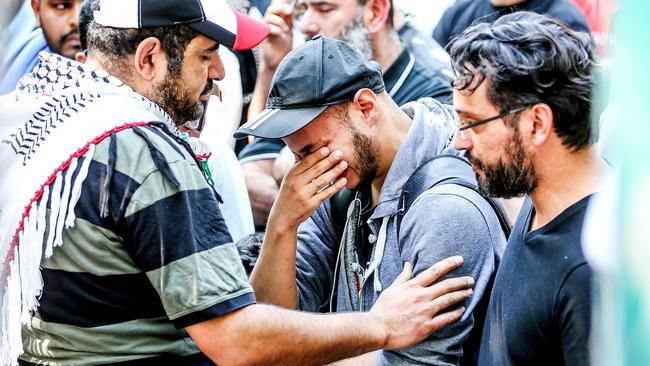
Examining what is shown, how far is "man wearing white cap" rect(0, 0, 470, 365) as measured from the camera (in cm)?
229

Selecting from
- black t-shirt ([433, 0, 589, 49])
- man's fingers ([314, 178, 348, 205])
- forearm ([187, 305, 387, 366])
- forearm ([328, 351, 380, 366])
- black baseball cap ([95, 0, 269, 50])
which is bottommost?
forearm ([328, 351, 380, 366])

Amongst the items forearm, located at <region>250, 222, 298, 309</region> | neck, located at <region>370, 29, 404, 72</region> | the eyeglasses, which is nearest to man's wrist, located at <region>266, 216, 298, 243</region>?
forearm, located at <region>250, 222, 298, 309</region>

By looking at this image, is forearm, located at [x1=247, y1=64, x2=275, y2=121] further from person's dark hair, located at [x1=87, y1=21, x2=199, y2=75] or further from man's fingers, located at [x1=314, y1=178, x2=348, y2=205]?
person's dark hair, located at [x1=87, y1=21, x2=199, y2=75]

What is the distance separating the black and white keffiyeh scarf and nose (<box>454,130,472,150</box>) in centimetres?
82

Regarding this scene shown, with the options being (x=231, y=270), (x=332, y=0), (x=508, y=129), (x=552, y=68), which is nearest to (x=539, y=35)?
(x=552, y=68)

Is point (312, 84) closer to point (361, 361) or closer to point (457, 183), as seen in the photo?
point (457, 183)

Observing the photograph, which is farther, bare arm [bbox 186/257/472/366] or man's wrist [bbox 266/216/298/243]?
man's wrist [bbox 266/216/298/243]

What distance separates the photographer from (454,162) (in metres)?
2.88

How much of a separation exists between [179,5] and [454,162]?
3.21ft

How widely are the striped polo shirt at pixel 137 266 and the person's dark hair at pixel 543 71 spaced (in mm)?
820

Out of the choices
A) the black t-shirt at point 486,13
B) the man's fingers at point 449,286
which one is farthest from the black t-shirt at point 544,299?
the black t-shirt at point 486,13

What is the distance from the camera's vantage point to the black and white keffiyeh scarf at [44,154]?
7.72 ft

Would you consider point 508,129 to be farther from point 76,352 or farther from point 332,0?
point 332,0

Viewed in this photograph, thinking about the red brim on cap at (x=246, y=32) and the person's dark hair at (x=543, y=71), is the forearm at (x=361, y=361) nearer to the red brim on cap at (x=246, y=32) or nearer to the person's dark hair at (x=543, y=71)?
the person's dark hair at (x=543, y=71)
